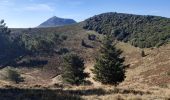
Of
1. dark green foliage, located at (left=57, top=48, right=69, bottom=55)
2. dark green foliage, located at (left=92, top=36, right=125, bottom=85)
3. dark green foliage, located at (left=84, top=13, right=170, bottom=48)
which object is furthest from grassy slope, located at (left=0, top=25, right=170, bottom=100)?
dark green foliage, located at (left=84, top=13, right=170, bottom=48)

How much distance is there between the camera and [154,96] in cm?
2109

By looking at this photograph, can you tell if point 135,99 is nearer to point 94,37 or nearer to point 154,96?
point 154,96

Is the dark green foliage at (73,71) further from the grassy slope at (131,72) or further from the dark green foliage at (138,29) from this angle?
the dark green foliage at (138,29)

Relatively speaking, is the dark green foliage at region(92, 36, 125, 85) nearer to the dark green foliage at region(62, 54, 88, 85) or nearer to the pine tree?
the dark green foliage at region(62, 54, 88, 85)

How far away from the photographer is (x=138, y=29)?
16225 centimetres

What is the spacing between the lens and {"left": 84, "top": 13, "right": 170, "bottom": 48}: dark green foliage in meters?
129

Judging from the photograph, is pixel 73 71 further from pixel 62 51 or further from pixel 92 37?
pixel 92 37

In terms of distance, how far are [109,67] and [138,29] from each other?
376 feet

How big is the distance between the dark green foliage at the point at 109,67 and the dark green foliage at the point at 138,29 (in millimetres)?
69259

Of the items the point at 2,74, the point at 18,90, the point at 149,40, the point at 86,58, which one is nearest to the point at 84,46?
the point at 86,58

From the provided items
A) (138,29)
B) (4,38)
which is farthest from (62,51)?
(138,29)

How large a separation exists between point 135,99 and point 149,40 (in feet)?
372

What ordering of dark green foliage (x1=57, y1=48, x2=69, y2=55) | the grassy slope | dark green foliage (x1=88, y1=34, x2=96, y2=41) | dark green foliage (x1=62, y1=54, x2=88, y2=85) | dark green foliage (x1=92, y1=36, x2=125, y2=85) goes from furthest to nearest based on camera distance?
dark green foliage (x1=88, y1=34, x2=96, y2=41) → dark green foliage (x1=57, y1=48, x2=69, y2=55) → dark green foliage (x1=62, y1=54, x2=88, y2=85) → dark green foliage (x1=92, y1=36, x2=125, y2=85) → the grassy slope

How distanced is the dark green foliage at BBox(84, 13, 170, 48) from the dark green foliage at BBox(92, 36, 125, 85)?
69259 millimetres
